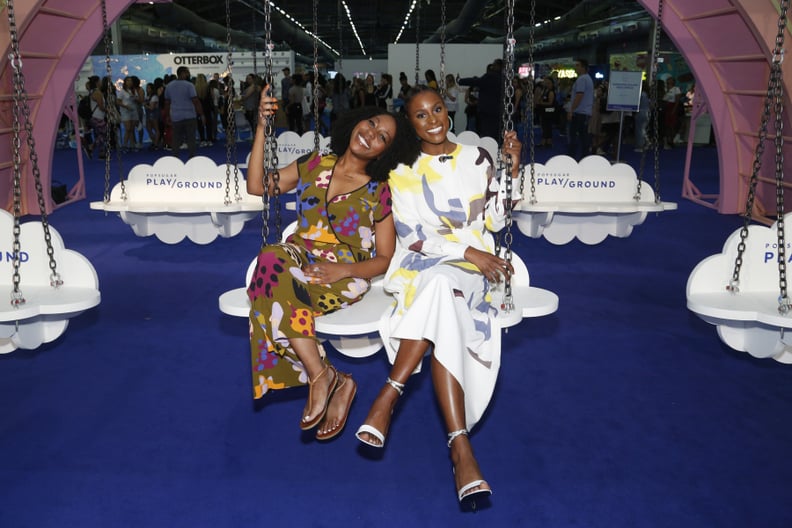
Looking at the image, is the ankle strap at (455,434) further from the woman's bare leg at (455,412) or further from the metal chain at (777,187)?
the metal chain at (777,187)

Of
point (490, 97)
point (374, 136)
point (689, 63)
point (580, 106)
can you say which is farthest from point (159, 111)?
point (374, 136)

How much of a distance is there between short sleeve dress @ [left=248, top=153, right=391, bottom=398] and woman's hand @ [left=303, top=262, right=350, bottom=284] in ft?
0.10

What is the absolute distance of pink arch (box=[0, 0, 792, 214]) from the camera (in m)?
6.39

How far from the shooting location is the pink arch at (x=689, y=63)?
6391 millimetres

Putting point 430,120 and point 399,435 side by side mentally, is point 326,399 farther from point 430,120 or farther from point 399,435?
→ point 430,120

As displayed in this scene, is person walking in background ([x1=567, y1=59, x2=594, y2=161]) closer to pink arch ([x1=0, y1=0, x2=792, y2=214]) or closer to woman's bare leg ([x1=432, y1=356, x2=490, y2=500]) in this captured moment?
pink arch ([x1=0, y1=0, x2=792, y2=214])

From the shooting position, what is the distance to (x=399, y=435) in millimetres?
2906

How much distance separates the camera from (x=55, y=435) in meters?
2.84

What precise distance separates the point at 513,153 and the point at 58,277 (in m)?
2.16

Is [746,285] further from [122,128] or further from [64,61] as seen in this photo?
[122,128]

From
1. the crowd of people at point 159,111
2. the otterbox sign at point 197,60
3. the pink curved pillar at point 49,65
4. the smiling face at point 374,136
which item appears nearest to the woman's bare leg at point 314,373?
the smiling face at point 374,136

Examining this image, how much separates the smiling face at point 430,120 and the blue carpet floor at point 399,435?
1.15 m

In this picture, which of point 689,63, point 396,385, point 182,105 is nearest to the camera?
point 396,385

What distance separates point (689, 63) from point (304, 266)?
541cm
